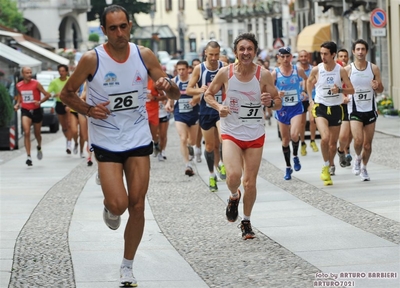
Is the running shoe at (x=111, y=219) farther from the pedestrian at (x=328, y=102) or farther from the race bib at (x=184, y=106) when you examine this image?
the race bib at (x=184, y=106)

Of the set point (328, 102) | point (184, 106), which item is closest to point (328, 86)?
point (328, 102)

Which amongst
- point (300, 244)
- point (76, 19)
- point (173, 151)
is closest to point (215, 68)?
point (300, 244)

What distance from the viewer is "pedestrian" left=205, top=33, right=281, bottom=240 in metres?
10.3

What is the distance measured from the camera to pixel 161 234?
10.9 m

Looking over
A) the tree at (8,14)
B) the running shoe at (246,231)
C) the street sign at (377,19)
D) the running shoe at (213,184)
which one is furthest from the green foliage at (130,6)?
the running shoe at (246,231)

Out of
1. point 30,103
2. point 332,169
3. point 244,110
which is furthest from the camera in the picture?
point 30,103

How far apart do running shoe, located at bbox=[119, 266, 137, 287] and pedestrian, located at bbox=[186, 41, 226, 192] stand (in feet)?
19.5

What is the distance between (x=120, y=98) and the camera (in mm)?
8086

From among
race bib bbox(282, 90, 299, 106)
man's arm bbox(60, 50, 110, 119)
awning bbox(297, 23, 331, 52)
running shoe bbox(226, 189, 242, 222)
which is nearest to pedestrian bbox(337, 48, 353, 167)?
race bib bbox(282, 90, 299, 106)

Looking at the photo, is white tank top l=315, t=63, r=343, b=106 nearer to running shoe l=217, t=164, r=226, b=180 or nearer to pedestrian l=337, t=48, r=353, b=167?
pedestrian l=337, t=48, r=353, b=167

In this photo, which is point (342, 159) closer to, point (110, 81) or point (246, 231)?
point (246, 231)

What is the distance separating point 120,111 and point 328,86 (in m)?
7.32

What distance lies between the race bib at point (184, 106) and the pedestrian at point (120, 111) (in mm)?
9665

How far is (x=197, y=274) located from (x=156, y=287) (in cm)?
57
